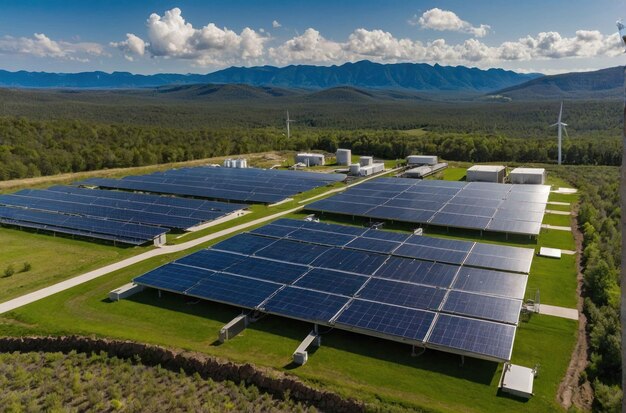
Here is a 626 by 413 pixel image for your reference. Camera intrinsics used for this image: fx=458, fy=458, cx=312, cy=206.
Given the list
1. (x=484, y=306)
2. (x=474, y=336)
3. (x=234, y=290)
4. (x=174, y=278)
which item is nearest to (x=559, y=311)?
(x=484, y=306)

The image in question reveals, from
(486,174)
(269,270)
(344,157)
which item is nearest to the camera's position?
(269,270)

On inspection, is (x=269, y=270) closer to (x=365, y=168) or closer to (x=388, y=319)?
(x=388, y=319)

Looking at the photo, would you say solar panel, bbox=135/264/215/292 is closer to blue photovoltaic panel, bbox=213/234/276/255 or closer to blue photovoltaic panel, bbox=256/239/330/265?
blue photovoltaic panel, bbox=213/234/276/255

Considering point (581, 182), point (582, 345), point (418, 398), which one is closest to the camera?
point (418, 398)

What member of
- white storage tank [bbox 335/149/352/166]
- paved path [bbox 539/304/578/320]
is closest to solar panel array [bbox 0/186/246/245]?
paved path [bbox 539/304/578/320]

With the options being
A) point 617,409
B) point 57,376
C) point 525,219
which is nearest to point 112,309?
point 57,376

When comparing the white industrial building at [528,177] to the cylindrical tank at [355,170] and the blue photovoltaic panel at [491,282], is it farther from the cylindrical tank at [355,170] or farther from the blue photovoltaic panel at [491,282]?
the blue photovoltaic panel at [491,282]

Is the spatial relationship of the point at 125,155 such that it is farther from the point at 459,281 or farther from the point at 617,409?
the point at 617,409
